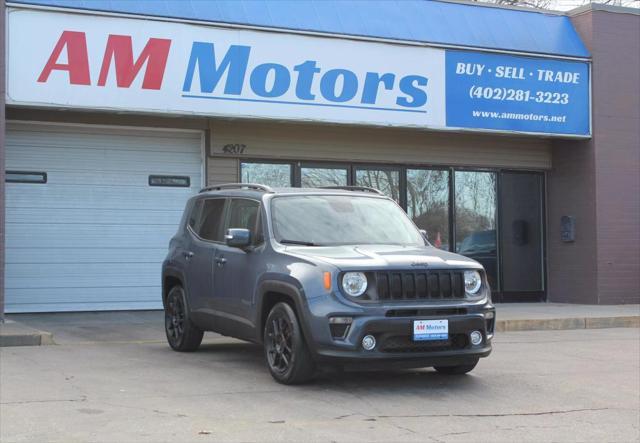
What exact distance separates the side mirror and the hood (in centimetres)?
51

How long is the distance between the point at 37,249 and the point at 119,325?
7.95 ft

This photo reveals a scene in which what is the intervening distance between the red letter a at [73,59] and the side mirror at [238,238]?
574 cm

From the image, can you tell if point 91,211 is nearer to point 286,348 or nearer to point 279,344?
point 279,344

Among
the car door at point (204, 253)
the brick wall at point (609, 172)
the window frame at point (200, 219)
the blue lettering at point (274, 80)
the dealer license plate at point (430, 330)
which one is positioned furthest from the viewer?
the brick wall at point (609, 172)

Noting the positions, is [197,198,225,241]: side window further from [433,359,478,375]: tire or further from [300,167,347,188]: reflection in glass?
[300,167,347,188]: reflection in glass

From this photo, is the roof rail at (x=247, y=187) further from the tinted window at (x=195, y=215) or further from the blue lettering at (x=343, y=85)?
the blue lettering at (x=343, y=85)

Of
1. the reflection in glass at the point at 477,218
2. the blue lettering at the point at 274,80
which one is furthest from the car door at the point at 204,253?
the reflection in glass at the point at 477,218

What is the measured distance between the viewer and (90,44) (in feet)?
44.0

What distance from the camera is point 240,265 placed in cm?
909

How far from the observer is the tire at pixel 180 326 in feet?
33.9

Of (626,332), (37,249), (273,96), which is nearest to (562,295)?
(626,332)

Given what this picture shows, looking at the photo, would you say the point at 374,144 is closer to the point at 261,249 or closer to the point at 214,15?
the point at 214,15

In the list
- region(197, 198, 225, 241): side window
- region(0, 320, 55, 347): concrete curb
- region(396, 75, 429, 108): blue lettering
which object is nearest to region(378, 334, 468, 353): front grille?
region(197, 198, 225, 241): side window

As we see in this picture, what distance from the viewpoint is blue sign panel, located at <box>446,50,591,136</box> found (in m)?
16.1
